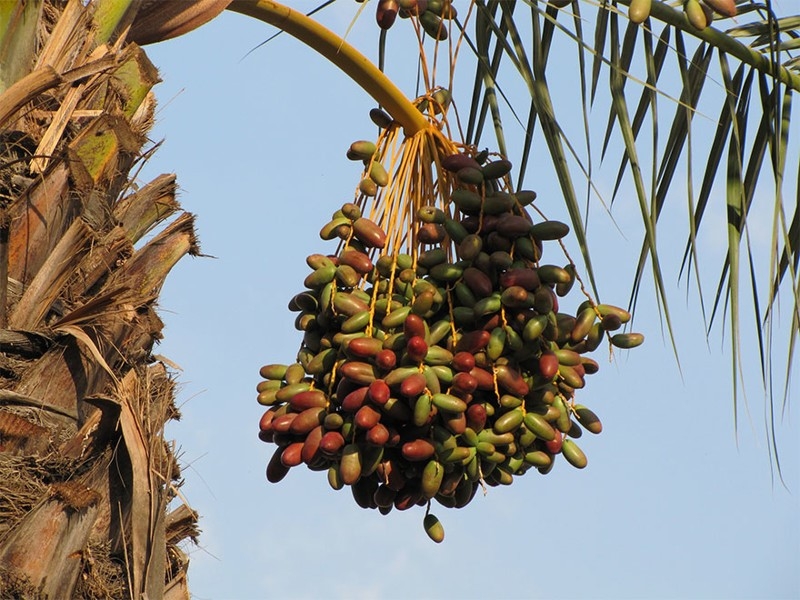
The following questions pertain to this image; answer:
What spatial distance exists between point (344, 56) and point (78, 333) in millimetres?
748

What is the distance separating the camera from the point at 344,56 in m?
2.22

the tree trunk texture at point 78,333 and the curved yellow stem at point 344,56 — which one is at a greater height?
the curved yellow stem at point 344,56

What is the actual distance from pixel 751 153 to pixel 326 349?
1114 mm

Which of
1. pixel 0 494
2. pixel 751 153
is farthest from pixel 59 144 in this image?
pixel 751 153

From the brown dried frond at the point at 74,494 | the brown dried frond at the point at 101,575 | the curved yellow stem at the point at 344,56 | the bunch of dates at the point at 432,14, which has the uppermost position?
the bunch of dates at the point at 432,14

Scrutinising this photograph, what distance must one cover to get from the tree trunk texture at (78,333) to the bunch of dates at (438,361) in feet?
1.57

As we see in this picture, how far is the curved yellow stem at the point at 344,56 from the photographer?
218 centimetres

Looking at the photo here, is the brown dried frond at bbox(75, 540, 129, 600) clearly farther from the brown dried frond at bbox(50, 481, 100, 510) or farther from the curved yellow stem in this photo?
the curved yellow stem

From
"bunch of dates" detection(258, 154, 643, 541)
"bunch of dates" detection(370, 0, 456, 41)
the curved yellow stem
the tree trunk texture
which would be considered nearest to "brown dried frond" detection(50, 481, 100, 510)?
the tree trunk texture

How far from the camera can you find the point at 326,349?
1.92 meters

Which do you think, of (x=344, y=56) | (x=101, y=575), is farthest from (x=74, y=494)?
(x=344, y=56)

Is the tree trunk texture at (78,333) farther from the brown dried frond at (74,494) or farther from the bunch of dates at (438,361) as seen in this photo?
the bunch of dates at (438,361)

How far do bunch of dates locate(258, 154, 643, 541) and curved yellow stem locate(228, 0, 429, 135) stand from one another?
216mm

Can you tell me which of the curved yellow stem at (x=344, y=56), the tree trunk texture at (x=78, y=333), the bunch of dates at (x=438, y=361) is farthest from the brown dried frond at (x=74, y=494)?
Result: the curved yellow stem at (x=344, y=56)
